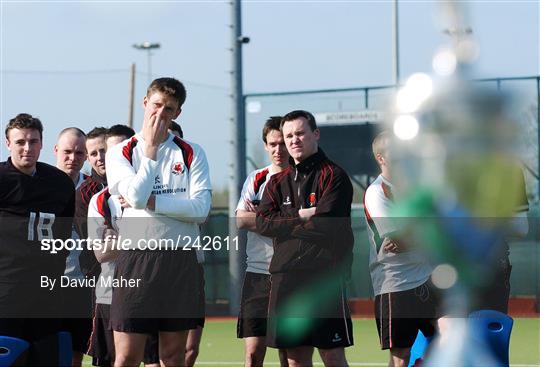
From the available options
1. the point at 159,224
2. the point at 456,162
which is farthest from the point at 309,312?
the point at 456,162

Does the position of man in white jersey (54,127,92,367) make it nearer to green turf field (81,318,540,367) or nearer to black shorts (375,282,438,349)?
black shorts (375,282,438,349)

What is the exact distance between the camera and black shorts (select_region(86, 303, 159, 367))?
705 centimetres

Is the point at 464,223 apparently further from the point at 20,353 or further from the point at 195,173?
the point at 20,353

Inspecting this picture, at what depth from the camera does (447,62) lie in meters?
2.78

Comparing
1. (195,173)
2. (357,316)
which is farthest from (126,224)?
(357,316)

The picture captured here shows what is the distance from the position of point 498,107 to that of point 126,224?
316 cm

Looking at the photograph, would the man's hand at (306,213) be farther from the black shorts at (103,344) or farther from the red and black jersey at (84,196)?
the red and black jersey at (84,196)

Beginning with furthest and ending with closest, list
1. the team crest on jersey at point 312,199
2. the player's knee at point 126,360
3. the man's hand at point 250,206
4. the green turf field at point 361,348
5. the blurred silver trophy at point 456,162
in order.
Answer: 1. the green turf field at point 361,348
2. the man's hand at point 250,206
3. the team crest on jersey at point 312,199
4. the player's knee at point 126,360
5. the blurred silver trophy at point 456,162

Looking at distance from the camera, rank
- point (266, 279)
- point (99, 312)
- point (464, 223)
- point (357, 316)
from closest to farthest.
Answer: point (464, 223), point (99, 312), point (266, 279), point (357, 316)

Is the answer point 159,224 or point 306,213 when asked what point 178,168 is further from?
point 306,213

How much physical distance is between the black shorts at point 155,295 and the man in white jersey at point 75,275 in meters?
1.01

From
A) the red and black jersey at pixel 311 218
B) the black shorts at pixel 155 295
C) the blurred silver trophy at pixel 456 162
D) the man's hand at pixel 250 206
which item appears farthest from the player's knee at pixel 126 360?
the blurred silver trophy at pixel 456 162

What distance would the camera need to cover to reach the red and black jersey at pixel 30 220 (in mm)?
5906

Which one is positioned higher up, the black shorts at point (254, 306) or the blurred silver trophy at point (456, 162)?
the blurred silver trophy at point (456, 162)
